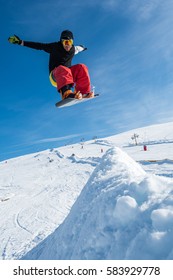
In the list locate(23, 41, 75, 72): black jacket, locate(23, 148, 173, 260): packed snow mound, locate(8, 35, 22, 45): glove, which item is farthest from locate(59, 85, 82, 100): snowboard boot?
locate(23, 148, 173, 260): packed snow mound

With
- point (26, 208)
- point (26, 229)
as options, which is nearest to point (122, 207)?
point (26, 229)

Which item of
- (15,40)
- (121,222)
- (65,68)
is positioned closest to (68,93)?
(65,68)

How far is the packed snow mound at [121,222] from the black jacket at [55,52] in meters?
3.04

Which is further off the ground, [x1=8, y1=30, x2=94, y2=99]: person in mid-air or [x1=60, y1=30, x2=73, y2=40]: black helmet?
[x1=60, y1=30, x2=73, y2=40]: black helmet

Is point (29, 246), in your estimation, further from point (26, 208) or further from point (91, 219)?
→ point (26, 208)

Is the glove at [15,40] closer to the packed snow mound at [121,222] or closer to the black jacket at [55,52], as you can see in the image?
the black jacket at [55,52]

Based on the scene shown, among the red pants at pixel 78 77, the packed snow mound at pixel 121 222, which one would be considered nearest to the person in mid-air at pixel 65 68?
the red pants at pixel 78 77

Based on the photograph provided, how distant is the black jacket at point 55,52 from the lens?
598cm

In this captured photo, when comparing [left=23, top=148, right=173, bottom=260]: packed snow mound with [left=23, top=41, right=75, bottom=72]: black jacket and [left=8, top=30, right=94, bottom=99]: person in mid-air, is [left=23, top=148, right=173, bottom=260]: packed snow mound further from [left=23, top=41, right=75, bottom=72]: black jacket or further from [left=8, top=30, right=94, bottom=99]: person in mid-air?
[left=23, top=41, right=75, bottom=72]: black jacket

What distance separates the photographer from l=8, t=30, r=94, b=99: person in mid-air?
5.79m

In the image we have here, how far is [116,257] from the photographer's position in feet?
8.11

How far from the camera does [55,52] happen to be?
19.7ft

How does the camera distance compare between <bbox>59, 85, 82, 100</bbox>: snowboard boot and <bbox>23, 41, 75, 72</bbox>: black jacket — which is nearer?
<bbox>59, 85, 82, 100</bbox>: snowboard boot

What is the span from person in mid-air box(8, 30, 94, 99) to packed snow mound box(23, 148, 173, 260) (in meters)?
2.54
